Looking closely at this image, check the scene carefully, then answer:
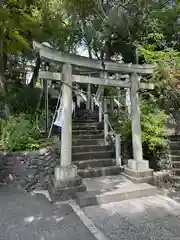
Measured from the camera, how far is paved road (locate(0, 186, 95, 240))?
2879 mm

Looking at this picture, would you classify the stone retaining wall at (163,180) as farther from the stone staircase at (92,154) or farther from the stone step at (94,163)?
the stone step at (94,163)

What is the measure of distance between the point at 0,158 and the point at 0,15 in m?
3.44

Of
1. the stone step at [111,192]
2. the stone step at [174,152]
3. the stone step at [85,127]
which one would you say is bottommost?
the stone step at [111,192]

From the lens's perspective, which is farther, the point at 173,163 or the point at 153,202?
the point at 173,163

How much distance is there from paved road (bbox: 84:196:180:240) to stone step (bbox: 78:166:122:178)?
1.37 m

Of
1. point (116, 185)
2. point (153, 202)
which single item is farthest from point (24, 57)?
point (153, 202)

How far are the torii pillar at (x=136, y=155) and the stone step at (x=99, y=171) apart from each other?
1.06 feet

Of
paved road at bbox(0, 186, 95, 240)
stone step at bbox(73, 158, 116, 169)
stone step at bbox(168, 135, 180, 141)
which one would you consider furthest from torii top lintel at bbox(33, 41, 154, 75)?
stone step at bbox(168, 135, 180, 141)

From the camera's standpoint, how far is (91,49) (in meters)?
10.5

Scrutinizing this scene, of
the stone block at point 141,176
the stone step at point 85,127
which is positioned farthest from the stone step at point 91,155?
the stone step at point 85,127

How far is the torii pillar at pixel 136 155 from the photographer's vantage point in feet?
16.2

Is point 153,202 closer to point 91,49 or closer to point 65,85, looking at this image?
point 65,85

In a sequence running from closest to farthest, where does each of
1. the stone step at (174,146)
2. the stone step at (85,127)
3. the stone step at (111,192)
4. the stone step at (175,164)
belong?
the stone step at (111,192) → the stone step at (175,164) → the stone step at (174,146) → the stone step at (85,127)

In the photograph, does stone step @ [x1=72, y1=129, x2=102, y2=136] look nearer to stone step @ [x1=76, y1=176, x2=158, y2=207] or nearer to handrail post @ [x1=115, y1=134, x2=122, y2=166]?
handrail post @ [x1=115, y1=134, x2=122, y2=166]
